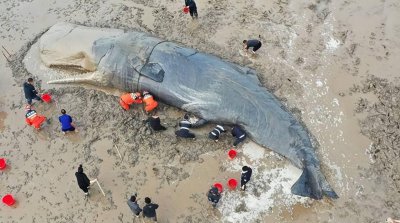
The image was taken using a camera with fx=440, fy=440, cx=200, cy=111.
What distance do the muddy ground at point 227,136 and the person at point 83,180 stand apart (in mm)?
339

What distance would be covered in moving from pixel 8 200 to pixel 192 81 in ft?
17.5

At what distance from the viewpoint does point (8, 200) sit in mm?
10359

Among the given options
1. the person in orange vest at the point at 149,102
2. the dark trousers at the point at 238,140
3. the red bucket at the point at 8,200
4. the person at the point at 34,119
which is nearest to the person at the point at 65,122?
the person at the point at 34,119

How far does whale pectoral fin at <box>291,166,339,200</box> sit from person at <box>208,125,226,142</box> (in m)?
2.29

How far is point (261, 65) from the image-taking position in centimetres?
1289

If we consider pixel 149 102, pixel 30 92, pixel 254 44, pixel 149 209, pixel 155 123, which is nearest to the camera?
pixel 149 209

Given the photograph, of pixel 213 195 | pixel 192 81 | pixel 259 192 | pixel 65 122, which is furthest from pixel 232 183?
pixel 65 122

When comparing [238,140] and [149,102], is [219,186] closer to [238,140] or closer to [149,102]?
[238,140]

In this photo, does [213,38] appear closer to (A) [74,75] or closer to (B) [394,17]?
(A) [74,75]

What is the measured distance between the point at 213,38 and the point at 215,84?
2772 millimetres

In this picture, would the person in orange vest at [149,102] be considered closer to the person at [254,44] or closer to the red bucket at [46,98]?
the red bucket at [46,98]

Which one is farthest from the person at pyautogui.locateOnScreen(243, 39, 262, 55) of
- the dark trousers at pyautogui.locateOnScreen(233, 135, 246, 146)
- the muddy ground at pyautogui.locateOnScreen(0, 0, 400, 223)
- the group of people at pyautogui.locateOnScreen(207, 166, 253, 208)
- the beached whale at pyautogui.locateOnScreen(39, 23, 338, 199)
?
the group of people at pyautogui.locateOnScreen(207, 166, 253, 208)

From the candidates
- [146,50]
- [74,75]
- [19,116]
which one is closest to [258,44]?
[146,50]

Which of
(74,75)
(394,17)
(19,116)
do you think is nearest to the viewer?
(19,116)
